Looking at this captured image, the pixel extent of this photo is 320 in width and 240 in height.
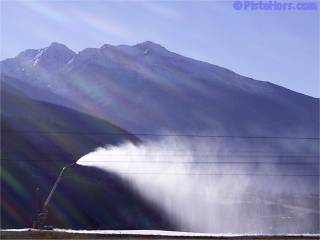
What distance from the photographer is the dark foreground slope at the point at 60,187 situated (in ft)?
191

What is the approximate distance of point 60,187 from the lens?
63031mm

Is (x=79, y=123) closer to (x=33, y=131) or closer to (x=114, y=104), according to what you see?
(x=33, y=131)

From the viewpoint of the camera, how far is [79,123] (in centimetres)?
9556

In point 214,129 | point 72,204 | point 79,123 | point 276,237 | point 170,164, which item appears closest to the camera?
point 276,237

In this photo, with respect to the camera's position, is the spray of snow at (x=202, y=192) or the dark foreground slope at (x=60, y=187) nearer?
the spray of snow at (x=202, y=192)

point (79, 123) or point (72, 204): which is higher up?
point (79, 123)

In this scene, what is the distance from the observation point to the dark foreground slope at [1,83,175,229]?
5822 cm

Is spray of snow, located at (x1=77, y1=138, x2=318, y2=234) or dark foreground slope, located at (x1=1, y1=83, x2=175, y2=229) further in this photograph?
dark foreground slope, located at (x1=1, y1=83, x2=175, y2=229)

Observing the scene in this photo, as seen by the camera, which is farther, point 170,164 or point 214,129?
point 214,129

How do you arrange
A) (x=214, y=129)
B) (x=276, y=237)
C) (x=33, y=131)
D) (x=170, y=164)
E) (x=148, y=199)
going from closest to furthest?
(x=276, y=237), (x=170, y=164), (x=148, y=199), (x=33, y=131), (x=214, y=129)

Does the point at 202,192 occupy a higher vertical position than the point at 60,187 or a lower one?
lower

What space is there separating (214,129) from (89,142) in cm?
9975

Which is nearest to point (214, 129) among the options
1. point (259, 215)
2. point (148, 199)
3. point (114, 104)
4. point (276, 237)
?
point (114, 104)

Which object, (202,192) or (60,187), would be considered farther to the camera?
(202,192)
